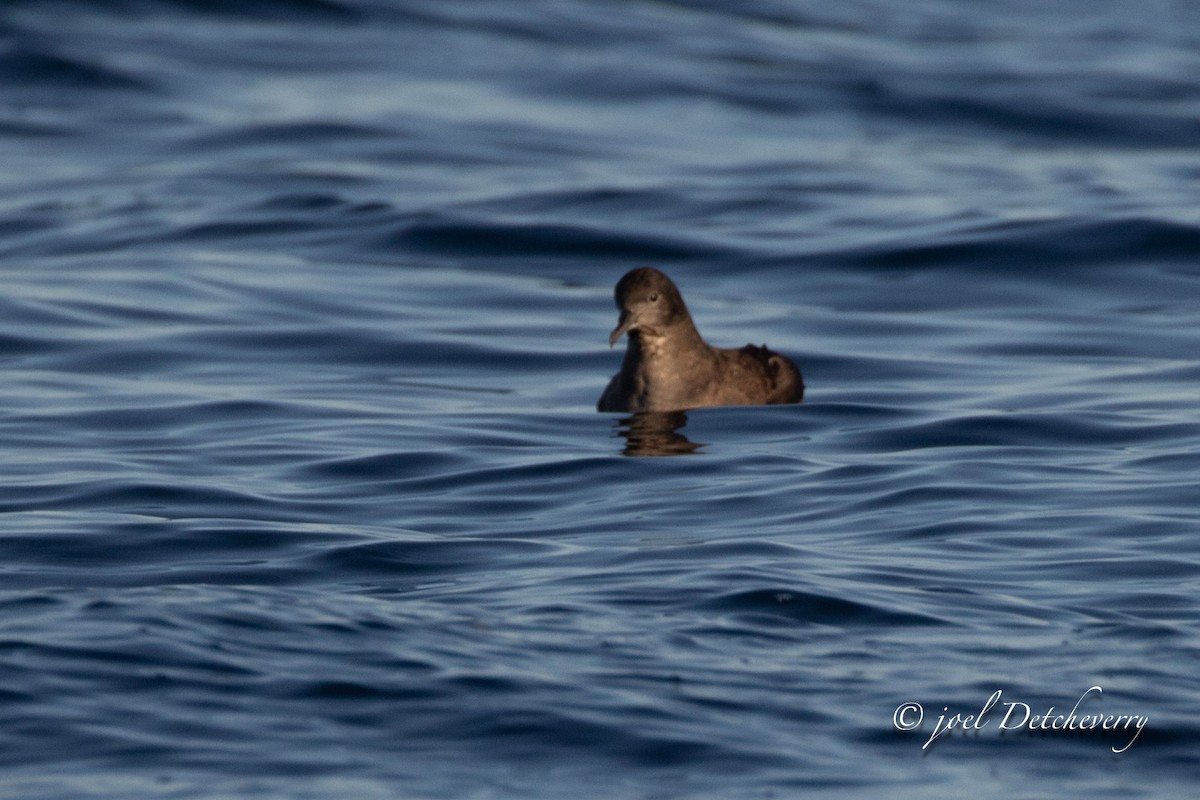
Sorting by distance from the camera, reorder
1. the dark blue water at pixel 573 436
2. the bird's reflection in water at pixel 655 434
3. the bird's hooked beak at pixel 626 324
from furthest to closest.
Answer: the bird's hooked beak at pixel 626 324
the bird's reflection in water at pixel 655 434
the dark blue water at pixel 573 436

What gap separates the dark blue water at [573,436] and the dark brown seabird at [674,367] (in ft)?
0.69

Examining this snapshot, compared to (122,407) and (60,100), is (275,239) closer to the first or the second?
(122,407)

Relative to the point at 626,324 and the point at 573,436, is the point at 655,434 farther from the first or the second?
the point at 626,324

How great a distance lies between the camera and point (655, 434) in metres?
11.4

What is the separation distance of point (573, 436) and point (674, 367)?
851mm

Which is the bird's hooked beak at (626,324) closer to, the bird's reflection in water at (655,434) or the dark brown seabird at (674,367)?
the dark brown seabird at (674,367)

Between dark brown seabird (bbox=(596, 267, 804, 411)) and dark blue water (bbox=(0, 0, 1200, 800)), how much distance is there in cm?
21

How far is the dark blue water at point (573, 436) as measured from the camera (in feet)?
20.6

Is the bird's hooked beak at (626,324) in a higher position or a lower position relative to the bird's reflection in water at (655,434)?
higher

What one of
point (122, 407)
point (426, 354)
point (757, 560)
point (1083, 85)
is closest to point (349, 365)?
point (426, 354)

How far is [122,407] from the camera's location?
1215 centimetres

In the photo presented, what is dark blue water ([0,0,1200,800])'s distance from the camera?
20.6ft

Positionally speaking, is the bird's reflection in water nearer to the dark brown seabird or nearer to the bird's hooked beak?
the dark brown seabird

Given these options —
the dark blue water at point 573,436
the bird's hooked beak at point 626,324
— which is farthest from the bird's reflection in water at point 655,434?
the bird's hooked beak at point 626,324
